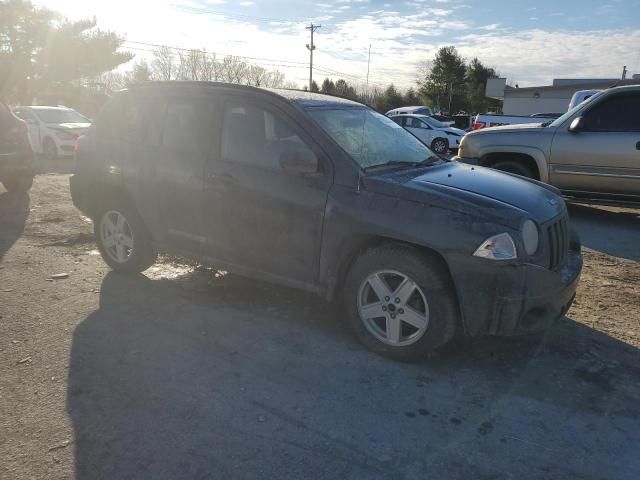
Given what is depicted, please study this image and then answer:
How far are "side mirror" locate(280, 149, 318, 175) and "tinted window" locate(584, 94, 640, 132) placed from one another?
5.61 meters

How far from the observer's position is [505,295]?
10.3 ft

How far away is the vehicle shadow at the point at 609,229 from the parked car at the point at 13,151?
878cm

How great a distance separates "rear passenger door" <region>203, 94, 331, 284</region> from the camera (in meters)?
3.73

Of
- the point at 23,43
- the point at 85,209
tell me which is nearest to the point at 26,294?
the point at 85,209

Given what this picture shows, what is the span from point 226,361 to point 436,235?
65.1 inches

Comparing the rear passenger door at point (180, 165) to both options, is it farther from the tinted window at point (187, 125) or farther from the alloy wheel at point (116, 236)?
the alloy wheel at point (116, 236)

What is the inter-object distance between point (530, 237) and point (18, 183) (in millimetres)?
8853

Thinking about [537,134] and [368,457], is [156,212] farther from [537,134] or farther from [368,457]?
[537,134]

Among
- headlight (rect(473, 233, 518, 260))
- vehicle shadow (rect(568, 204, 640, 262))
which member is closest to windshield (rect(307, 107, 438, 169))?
headlight (rect(473, 233, 518, 260))

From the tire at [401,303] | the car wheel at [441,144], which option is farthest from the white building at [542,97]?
the tire at [401,303]

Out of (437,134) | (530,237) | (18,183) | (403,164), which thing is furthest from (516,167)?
(437,134)

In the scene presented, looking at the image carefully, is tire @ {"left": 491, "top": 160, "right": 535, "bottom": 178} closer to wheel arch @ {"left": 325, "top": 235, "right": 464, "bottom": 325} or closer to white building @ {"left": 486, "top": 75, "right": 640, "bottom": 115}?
wheel arch @ {"left": 325, "top": 235, "right": 464, "bottom": 325}

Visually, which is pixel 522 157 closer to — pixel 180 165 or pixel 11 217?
pixel 180 165

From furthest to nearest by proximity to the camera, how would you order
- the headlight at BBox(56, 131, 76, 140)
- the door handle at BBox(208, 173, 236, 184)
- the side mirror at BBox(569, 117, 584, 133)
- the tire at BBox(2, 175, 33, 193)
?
the headlight at BBox(56, 131, 76, 140)
the tire at BBox(2, 175, 33, 193)
the side mirror at BBox(569, 117, 584, 133)
the door handle at BBox(208, 173, 236, 184)
